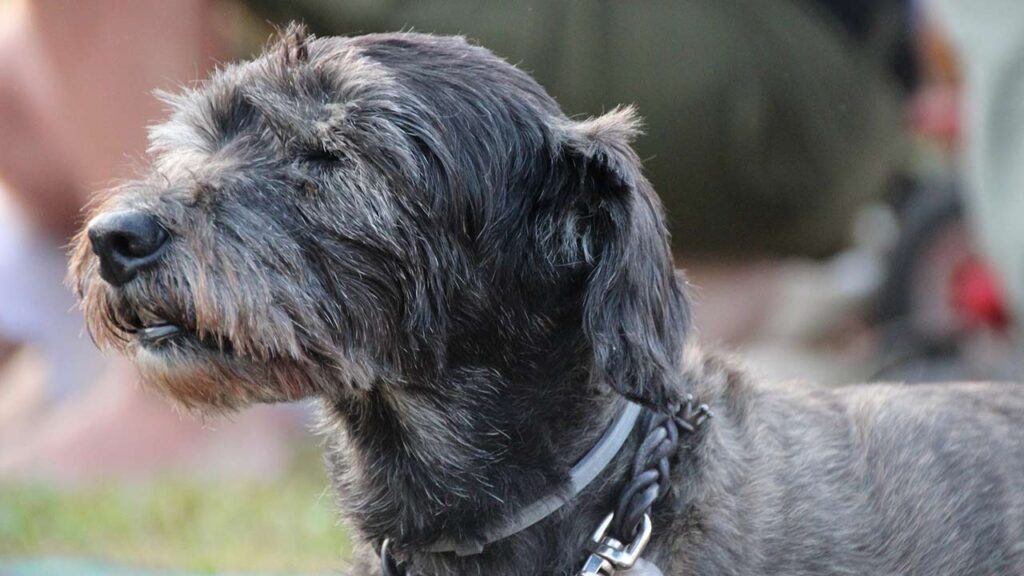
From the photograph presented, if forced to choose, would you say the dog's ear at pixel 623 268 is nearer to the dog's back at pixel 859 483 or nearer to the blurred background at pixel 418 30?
the dog's back at pixel 859 483

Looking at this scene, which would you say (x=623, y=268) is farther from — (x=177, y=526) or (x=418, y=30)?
(x=177, y=526)

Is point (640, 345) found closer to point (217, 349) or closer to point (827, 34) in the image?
point (217, 349)

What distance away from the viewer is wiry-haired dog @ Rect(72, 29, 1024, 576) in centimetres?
293

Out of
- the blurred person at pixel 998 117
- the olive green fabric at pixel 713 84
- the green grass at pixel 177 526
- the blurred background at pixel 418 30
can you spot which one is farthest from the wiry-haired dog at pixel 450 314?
the olive green fabric at pixel 713 84

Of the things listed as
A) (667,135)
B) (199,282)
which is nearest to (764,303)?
(667,135)

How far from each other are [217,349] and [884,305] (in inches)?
245

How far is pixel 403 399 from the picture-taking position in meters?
3.25

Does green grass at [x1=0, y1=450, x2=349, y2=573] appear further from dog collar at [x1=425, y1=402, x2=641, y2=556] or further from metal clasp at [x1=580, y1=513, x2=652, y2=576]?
metal clasp at [x1=580, y1=513, x2=652, y2=576]

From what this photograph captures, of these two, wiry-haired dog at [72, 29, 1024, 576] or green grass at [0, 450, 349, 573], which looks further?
green grass at [0, 450, 349, 573]

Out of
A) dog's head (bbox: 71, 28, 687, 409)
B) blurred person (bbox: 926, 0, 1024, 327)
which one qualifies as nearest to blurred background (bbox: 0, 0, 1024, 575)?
blurred person (bbox: 926, 0, 1024, 327)

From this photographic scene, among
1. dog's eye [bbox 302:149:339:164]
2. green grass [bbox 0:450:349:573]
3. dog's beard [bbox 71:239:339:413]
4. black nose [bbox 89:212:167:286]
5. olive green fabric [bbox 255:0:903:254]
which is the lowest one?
green grass [bbox 0:450:349:573]

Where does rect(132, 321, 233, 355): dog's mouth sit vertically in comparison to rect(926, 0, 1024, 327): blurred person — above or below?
above

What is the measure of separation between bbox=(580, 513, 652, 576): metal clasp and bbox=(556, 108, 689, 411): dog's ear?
0.96 ft

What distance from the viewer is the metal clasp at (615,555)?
9.80ft
